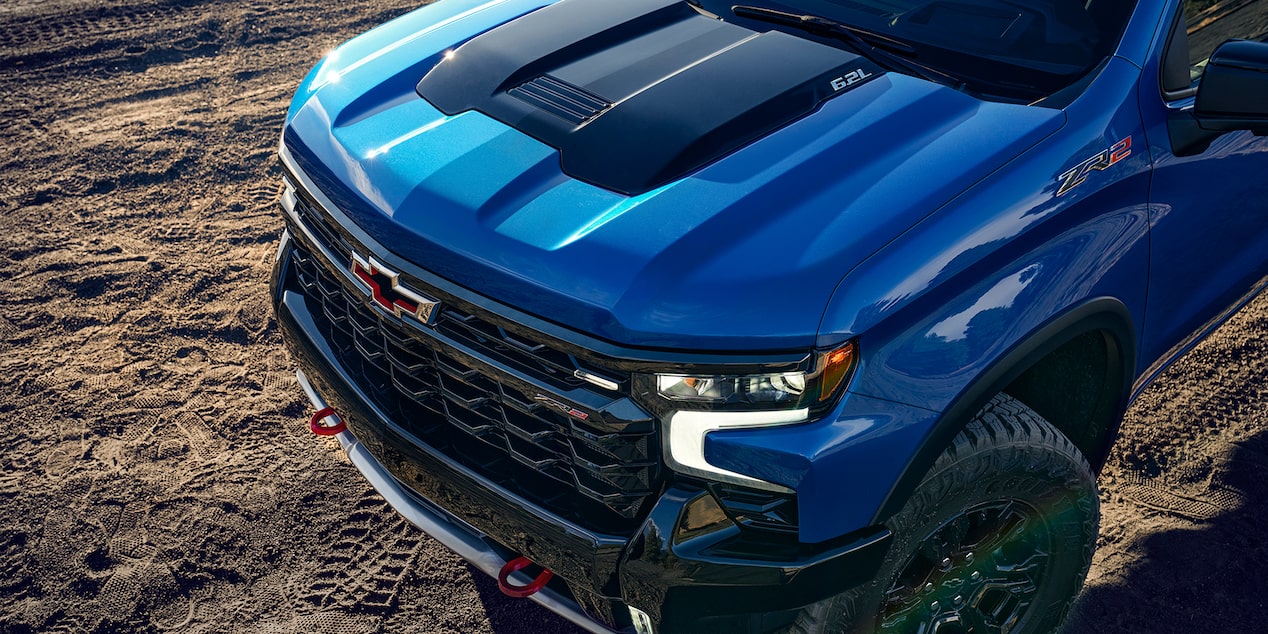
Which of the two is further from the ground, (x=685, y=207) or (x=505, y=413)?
(x=685, y=207)

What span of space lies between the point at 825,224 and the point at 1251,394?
2586mm

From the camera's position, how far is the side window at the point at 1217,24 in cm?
270

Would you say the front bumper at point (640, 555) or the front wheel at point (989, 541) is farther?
the front wheel at point (989, 541)

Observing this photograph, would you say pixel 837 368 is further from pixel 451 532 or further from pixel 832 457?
pixel 451 532

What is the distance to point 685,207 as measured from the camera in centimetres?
209

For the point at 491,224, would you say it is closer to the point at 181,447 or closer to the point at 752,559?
the point at 752,559

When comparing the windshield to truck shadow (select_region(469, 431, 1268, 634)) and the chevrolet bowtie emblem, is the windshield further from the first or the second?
truck shadow (select_region(469, 431, 1268, 634))

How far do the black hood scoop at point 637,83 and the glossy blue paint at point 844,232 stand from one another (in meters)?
0.06

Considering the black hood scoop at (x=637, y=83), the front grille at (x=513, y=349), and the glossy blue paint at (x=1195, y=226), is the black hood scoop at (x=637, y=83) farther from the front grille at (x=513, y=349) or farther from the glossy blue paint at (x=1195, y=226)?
the glossy blue paint at (x=1195, y=226)

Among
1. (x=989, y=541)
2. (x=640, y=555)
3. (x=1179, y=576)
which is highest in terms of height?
(x=640, y=555)

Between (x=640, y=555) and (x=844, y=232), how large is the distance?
2.52 ft

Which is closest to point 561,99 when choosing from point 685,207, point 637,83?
point 637,83

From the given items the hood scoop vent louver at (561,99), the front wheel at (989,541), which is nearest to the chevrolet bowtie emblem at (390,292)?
the hood scoop vent louver at (561,99)

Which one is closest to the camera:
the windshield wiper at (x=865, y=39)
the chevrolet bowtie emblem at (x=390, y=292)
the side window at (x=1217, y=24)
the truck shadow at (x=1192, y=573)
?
the chevrolet bowtie emblem at (x=390, y=292)
